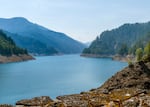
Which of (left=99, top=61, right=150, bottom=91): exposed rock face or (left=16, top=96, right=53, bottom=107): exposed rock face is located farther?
(left=99, top=61, right=150, bottom=91): exposed rock face

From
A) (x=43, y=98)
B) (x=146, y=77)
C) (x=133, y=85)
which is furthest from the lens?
(x=146, y=77)

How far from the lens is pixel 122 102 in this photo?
16.7 meters

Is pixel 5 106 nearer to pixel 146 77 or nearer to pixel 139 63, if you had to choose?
pixel 146 77

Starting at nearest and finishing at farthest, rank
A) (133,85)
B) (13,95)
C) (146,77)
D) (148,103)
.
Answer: (148,103) → (133,85) → (146,77) → (13,95)

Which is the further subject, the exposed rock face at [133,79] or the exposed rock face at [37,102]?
the exposed rock face at [133,79]

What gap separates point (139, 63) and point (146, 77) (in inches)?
228

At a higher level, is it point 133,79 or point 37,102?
point 37,102

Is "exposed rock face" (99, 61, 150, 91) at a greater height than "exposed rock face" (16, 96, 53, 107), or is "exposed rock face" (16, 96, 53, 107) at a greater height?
"exposed rock face" (16, 96, 53, 107)

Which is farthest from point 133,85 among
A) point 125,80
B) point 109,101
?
point 109,101

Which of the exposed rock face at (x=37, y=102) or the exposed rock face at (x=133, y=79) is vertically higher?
the exposed rock face at (x=37, y=102)

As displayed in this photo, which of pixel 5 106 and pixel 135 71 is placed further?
pixel 135 71

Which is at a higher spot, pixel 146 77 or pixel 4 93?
pixel 146 77

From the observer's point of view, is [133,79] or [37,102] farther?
[133,79]

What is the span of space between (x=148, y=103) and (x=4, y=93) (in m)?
83.3
